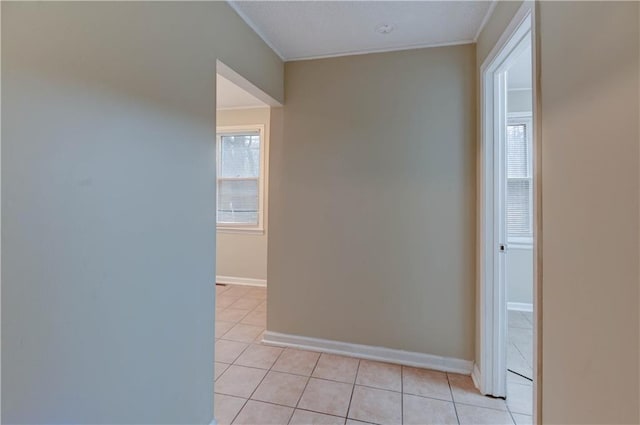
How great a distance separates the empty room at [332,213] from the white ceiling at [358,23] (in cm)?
2

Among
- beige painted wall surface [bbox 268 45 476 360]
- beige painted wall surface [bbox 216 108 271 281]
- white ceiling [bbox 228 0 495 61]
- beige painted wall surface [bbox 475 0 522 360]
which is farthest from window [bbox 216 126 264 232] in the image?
beige painted wall surface [bbox 475 0 522 360]

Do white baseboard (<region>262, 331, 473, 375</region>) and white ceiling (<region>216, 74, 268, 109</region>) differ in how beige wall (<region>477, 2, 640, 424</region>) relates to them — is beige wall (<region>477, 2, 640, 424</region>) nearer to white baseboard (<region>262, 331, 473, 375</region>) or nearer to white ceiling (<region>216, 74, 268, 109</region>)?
white baseboard (<region>262, 331, 473, 375</region>)

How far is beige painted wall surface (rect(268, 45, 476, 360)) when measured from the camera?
87.3 inches

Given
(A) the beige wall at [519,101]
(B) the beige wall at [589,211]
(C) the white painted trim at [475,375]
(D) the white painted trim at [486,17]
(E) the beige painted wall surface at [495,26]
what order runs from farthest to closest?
1. (A) the beige wall at [519,101]
2. (C) the white painted trim at [475,375]
3. (D) the white painted trim at [486,17]
4. (E) the beige painted wall surface at [495,26]
5. (B) the beige wall at [589,211]

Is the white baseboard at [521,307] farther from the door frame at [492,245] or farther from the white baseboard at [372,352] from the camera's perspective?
the door frame at [492,245]

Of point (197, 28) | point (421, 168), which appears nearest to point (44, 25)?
point (197, 28)

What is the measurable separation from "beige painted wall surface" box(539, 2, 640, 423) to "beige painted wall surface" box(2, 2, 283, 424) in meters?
1.54

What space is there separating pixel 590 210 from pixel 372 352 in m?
1.95

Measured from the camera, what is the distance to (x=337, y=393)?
1972 millimetres

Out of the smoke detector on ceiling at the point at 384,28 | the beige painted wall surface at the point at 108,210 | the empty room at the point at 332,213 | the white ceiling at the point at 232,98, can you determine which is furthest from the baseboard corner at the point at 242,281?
the smoke detector on ceiling at the point at 384,28

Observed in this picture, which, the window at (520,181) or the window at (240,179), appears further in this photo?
the window at (240,179)

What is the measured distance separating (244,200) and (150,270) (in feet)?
10.7

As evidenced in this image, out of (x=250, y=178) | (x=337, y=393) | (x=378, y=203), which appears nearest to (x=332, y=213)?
(x=378, y=203)

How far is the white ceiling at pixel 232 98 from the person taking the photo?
135 inches
